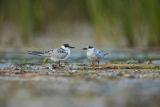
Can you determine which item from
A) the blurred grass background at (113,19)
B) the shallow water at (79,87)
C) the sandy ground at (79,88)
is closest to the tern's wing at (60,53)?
the shallow water at (79,87)

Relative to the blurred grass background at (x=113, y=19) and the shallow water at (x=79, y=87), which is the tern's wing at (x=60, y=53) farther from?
the blurred grass background at (x=113, y=19)

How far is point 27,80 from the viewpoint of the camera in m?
11.8

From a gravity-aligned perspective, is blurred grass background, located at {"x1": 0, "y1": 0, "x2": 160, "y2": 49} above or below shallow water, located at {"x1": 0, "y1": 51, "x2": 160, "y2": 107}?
above

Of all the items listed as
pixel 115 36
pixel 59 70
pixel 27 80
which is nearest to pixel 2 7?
pixel 115 36

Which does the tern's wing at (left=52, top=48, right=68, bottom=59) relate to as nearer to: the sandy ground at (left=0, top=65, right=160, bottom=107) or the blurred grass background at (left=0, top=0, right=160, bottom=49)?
the sandy ground at (left=0, top=65, right=160, bottom=107)

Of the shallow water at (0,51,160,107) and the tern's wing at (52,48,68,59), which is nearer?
the shallow water at (0,51,160,107)

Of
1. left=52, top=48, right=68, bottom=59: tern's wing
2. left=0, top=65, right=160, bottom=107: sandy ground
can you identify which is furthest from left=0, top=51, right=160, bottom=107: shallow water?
left=52, top=48, right=68, bottom=59: tern's wing

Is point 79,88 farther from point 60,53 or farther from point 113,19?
point 113,19

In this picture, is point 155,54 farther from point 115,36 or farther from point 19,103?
point 19,103

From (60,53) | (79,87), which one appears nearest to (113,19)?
(60,53)

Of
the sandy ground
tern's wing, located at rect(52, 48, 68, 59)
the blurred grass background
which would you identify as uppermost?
the blurred grass background

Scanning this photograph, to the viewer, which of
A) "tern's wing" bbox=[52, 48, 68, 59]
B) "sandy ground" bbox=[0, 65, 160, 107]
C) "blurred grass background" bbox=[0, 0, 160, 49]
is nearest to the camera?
"sandy ground" bbox=[0, 65, 160, 107]

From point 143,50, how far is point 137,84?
864 cm

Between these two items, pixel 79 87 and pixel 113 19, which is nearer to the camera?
pixel 79 87
